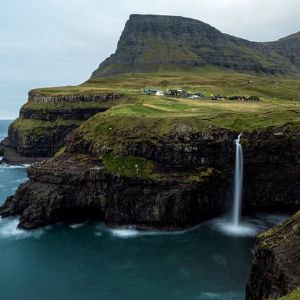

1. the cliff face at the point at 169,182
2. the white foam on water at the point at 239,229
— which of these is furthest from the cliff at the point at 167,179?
the white foam on water at the point at 239,229

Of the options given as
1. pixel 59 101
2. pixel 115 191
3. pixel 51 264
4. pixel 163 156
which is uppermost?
pixel 59 101

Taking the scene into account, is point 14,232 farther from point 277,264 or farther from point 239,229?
point 277,264

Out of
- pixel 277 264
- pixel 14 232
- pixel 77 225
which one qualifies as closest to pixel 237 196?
pixel 77 225

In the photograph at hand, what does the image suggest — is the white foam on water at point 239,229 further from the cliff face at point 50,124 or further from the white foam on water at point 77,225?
Answer: the cliff face at point 50,124

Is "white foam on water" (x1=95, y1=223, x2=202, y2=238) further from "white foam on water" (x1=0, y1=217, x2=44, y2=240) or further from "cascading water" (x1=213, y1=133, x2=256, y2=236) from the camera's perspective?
"white foam on water" (x1=0, y1=217, x2=44, y2=240)

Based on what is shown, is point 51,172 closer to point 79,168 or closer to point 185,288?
point 79,168

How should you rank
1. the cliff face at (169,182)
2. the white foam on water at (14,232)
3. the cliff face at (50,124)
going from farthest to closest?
the cliff face at (50,124)
the cliff face at (169,182)
the white foam on water at (14,232)

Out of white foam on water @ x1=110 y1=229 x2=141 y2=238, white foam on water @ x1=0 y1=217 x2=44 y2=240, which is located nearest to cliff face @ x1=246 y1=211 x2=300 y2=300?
white foam on water @ x1=110 y1=229 x2=141 y2=238

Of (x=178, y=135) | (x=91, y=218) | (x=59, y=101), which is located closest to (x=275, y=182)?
(x=178, y=135)
